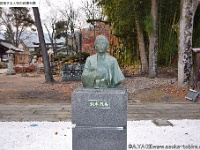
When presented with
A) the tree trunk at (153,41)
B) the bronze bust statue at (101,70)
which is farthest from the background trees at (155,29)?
the bronze bust statue at (101,70)

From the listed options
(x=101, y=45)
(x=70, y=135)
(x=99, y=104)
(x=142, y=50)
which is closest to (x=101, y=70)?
(x=101, y=45)

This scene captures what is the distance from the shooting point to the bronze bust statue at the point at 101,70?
3.42m

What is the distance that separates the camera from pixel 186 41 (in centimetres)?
835

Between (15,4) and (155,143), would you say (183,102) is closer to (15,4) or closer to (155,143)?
(155,143)

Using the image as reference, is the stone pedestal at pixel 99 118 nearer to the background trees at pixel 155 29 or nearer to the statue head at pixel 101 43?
the statue head at pixel 101 43

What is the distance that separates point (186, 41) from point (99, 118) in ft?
20.0

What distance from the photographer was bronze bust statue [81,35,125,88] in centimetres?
342

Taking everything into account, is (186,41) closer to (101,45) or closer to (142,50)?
(142,50)

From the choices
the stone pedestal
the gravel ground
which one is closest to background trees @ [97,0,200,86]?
the gravel ground

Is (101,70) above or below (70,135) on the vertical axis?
above

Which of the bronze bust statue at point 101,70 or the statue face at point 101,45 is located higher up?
the statue face at point 101,45

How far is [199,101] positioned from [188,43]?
2.09 m

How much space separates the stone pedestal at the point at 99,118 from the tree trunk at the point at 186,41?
19.0ft

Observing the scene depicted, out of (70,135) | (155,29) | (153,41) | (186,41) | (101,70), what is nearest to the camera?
(101,70)
